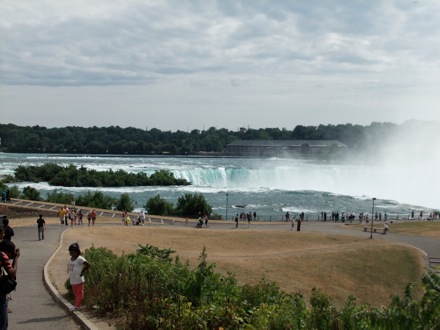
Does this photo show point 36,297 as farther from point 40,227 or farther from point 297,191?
point 297,191

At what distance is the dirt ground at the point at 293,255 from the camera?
22266 millimetres

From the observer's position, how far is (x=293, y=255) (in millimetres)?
26766

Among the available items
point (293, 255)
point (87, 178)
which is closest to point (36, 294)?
point (293, 255)

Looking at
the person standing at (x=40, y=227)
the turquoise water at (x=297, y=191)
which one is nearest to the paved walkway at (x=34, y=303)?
the person standing at (x=40, y=227)

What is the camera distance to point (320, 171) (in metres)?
96.6

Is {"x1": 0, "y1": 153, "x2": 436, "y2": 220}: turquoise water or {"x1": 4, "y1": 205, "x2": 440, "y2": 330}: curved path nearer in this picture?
{"x1": 4, "y1": 205, "x2": 440, "y2": 330}: curved path

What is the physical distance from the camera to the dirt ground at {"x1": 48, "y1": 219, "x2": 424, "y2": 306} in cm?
2227

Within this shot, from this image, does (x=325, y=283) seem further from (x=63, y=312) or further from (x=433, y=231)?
(x=433, y=231)

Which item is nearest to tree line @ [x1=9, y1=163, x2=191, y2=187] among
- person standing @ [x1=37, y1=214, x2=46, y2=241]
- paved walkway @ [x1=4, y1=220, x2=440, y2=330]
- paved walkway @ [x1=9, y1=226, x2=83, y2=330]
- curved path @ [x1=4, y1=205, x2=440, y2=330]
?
paved walkway @ [x1=4, y1=220, x2=440, y2=330]

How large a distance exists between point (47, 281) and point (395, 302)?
9098 mm

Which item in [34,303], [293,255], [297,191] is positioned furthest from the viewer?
[297,191]

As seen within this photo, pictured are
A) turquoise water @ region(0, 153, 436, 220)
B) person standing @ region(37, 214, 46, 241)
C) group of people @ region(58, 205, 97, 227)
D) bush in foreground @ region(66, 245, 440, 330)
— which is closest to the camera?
bush in foreground @ region(66, 245, 440, 330)

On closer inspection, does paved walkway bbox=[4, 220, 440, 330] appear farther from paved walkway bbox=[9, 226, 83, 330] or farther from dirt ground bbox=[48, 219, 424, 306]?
dirt ground bbox=[48, 219, 424, 306]

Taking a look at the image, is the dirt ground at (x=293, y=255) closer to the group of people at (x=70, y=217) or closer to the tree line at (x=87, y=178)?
the group of people at (x=70, y=217)
